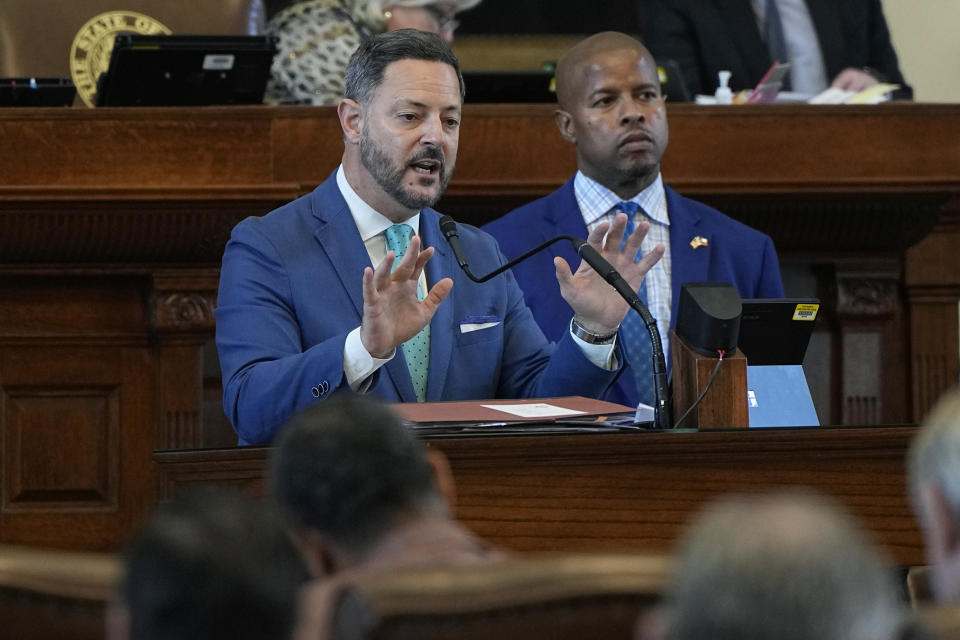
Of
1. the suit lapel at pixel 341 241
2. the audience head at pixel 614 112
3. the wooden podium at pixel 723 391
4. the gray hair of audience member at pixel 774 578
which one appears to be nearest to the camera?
the gray hair of audience member at pixel 774 578

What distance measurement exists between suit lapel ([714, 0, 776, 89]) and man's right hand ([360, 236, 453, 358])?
221 centimetres

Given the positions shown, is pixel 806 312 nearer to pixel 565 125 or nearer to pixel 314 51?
pixel 565 125

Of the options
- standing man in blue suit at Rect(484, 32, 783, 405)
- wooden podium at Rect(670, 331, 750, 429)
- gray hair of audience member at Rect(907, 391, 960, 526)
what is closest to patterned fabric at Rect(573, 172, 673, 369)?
standing man in blue suit at Rect(484, 32, 783, 405)

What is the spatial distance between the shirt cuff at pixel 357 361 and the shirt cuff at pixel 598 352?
383 millimetres

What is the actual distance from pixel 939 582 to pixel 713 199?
2617mm

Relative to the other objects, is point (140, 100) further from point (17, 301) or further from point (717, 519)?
point (717, 519)

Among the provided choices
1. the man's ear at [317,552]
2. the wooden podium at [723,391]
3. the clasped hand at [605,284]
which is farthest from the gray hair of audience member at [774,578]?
the clasped hand at [605,284]

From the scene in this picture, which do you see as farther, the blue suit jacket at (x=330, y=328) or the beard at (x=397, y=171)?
the beard at (x=397, y=171)

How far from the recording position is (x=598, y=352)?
9.21 feet

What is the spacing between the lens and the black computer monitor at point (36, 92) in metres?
3.62

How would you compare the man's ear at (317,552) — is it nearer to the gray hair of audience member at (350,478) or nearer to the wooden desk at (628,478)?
the gray hair of audience member at (350,478)

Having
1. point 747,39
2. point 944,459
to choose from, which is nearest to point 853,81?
point 747,39

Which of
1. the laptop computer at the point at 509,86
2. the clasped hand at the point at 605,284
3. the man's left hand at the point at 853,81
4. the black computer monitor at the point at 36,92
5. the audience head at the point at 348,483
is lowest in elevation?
the audience head at the point at 348,483

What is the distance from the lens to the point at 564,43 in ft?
19.9
